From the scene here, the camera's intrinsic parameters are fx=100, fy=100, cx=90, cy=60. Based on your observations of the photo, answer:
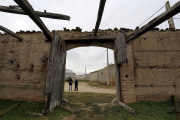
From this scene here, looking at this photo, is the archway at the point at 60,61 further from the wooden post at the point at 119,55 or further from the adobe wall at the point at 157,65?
the adobe wall at the point at 157,65

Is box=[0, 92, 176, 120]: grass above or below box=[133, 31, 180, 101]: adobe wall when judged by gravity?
below

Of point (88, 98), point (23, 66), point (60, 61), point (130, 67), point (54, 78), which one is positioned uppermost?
point (60, 61)

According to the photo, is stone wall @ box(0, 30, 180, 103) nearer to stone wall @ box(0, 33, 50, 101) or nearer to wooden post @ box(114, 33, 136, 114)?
stone wall @ box(0, 33, 50, 101)

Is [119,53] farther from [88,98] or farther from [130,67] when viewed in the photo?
[88,98]

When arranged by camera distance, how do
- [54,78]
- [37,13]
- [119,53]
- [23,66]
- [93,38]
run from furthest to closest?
[23,66]
[93,38]
[119,53]
[54,78]
[37,13]

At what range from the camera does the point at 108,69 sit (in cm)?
1689

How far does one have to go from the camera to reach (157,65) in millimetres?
5051

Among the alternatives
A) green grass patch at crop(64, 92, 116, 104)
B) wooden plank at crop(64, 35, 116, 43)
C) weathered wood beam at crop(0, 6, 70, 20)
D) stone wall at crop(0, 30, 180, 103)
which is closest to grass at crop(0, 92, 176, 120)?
stone wall at crop(0, 30, 180, 103)

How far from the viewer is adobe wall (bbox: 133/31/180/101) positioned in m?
4.82

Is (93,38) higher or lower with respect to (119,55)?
higher

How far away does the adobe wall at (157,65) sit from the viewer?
190 inches

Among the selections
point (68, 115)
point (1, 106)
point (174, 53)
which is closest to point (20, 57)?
point (1, 106)

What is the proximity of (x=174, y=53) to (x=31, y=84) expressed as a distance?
296 inches

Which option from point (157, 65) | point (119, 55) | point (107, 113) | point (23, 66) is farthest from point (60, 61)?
point (157, 65)
